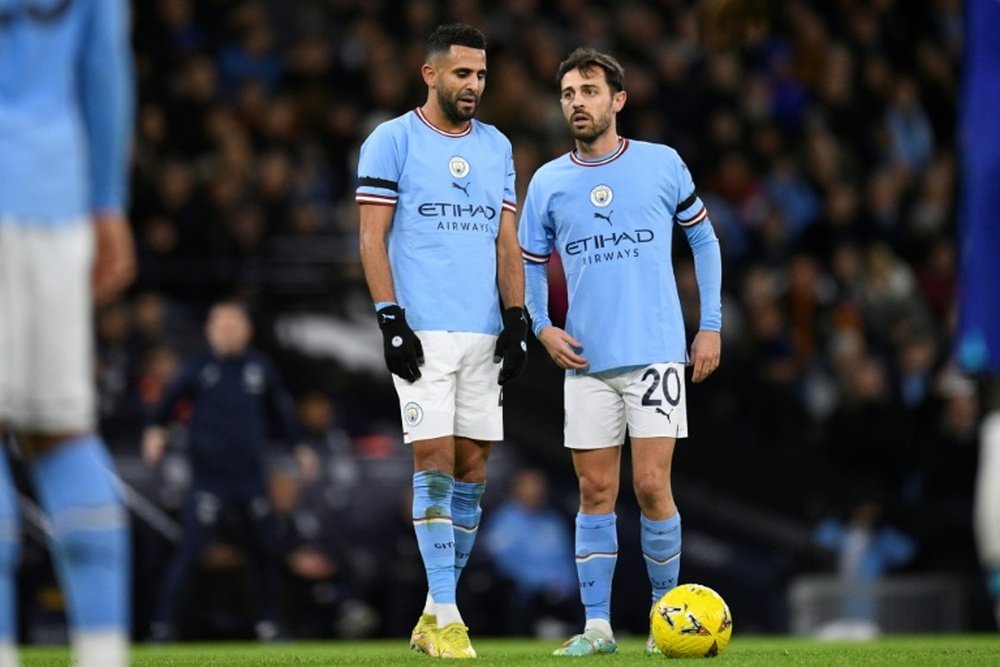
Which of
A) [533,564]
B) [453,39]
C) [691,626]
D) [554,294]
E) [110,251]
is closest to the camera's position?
[110,251]

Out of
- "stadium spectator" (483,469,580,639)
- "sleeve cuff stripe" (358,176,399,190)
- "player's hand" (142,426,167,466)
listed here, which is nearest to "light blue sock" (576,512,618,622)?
"sleeve cuff stripe" (358,176,399,190)

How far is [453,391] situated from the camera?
807 centimetres

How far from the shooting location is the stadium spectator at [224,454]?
526 inches

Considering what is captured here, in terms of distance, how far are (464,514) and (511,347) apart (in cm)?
88

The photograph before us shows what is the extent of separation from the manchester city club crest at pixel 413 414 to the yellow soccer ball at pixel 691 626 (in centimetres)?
135

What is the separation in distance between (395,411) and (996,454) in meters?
11.0

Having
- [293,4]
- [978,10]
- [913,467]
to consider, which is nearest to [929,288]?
[913,467]

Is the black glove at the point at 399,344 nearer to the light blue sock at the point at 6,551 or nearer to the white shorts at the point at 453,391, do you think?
the white shorts at the point at 453,391

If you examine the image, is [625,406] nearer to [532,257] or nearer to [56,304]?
[532,257]

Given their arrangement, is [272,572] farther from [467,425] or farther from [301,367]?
[467,425]

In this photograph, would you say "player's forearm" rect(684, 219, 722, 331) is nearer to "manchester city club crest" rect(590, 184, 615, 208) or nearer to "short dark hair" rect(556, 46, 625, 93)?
"manchester city club crest" rect(590, 184, 615, 208)

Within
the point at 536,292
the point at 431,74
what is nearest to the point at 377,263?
the point at 431,74

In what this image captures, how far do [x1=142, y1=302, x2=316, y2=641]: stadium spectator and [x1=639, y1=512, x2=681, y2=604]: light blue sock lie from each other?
533cm

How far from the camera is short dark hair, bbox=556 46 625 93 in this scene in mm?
8477
